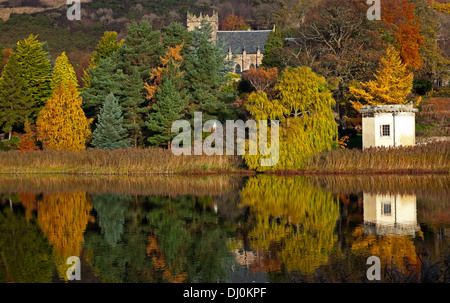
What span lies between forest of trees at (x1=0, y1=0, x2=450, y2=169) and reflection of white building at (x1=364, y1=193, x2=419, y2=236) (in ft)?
39.6

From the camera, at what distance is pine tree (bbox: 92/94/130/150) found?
43750 millimetres

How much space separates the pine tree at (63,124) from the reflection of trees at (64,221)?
16296mm

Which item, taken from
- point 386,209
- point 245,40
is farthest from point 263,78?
point 245,40

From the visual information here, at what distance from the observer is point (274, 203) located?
24406 mm

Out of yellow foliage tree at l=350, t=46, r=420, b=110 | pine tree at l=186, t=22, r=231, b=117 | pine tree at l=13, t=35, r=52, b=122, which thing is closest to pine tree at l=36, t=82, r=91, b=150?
pine tree at l=13, t=35, r=52, b=122

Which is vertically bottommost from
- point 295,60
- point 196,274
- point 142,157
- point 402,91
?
point 196,274

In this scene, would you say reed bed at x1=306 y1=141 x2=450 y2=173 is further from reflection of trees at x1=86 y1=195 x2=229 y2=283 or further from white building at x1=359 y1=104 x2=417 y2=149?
reflection of trees at x1=86 y1=195 x2=229 y2=283

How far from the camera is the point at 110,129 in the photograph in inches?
1721

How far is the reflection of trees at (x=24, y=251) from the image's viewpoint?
46.1 ft

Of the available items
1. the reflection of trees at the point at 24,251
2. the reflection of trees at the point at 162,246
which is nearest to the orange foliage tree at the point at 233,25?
the reflection of trees at the point at 162,246

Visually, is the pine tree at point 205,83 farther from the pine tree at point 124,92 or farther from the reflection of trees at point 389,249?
the reflection of trees at point 389,249

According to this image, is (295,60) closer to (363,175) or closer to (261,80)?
(261,80)

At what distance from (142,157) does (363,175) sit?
44.9ft

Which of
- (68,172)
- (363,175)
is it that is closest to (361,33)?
(363,175)
